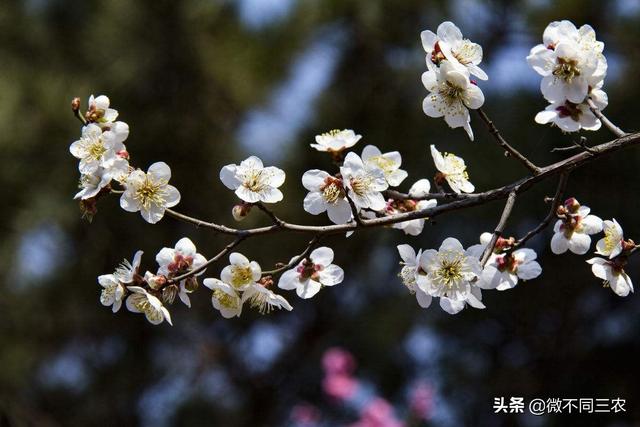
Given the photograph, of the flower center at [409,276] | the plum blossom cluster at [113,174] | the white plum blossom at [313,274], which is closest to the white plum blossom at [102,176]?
the plum blossom cluster at [113,174]

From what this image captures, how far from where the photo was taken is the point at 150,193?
84cm

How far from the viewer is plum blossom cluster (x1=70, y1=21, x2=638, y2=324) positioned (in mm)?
792

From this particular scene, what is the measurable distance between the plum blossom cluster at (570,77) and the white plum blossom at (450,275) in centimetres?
16

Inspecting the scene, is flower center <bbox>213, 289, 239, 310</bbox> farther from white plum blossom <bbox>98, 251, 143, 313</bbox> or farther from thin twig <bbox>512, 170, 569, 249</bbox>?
thin twig <bbox>512, 170, 569, 249</bbox>

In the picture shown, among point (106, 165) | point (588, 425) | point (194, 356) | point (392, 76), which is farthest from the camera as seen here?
point (194, 356)

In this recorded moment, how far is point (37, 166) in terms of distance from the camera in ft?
9.84

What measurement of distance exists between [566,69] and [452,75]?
0.12m

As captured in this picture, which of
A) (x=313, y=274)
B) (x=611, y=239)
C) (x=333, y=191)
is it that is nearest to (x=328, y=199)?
(x=333, y=191)

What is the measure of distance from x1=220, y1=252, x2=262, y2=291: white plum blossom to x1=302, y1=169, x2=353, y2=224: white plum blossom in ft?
0.30

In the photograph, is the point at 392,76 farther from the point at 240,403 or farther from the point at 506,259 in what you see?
the point at 506,259

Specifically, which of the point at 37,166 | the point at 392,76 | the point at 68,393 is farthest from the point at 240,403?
the point at 392,76

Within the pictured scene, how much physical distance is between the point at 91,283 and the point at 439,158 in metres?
2.59

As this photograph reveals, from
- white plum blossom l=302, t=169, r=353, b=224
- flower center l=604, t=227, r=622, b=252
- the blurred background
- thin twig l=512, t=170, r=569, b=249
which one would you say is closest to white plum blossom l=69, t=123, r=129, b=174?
white plum blossom l=302, t=169, r=353, b=224

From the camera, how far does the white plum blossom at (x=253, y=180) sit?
83 centimetres
